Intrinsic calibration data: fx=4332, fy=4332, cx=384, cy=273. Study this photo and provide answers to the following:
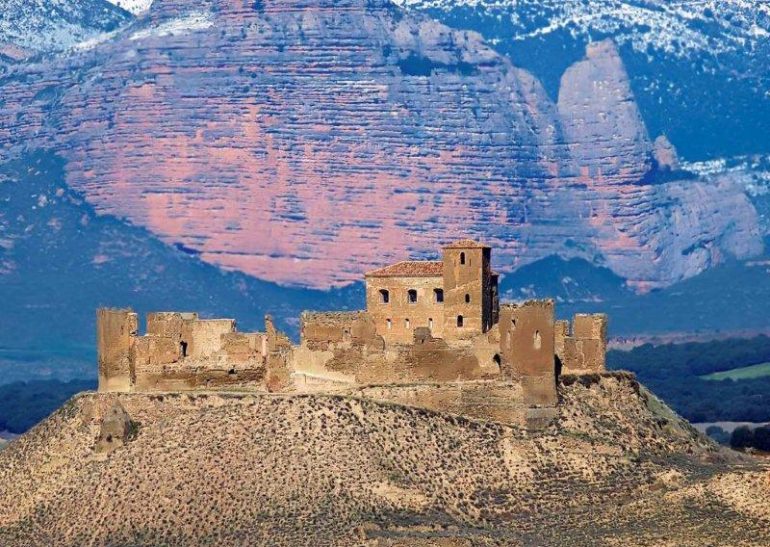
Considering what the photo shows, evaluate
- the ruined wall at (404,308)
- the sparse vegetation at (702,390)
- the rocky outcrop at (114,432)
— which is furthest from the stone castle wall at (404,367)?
the sparse vegetation at (702,390)

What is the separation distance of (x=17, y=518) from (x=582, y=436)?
1511 centimetres

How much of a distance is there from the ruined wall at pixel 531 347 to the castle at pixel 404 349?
0.03 metres

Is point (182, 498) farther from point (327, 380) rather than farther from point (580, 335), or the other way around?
point (580, 335)

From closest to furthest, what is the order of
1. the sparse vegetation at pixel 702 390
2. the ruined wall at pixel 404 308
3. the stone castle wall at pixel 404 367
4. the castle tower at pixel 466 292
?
the stone castle wall at pixel 404 367
the castle tower at pixel 466 292
the ruined wall at pixel 404 308
the sparse vegetation at pixel 702 390

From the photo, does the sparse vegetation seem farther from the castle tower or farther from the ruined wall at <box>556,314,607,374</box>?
the castle tower

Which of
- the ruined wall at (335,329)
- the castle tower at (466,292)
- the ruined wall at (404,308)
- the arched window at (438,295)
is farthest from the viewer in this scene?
the arched window at (438,295)

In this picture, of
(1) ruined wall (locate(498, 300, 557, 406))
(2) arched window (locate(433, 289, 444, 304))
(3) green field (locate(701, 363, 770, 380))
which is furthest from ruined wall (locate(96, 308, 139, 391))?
(3) green field (locate(701, 363, 770, 380))

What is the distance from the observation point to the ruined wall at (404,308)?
117 m

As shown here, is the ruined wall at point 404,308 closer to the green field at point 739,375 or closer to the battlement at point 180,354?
the battlement at point 180,354

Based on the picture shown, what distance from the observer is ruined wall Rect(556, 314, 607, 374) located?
118 m

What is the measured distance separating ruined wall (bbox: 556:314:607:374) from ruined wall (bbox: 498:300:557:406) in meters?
2.90

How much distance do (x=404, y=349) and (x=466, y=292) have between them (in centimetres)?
271

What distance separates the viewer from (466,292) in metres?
117

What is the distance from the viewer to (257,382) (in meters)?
116
